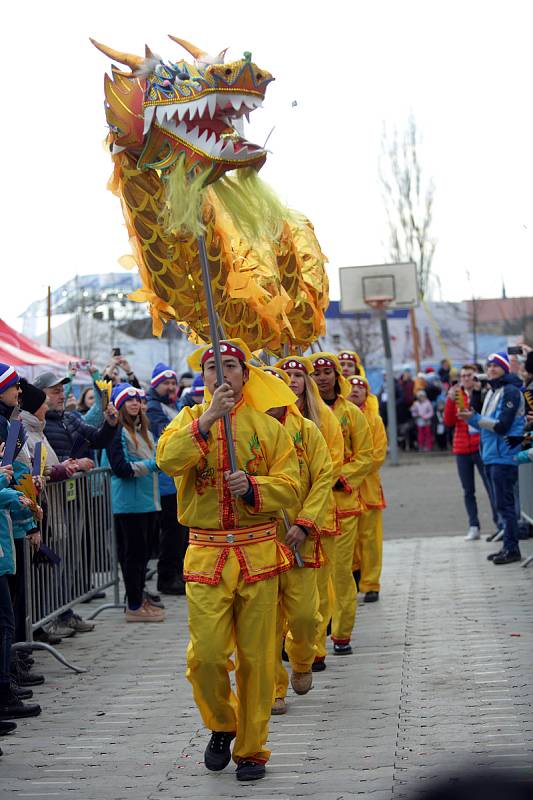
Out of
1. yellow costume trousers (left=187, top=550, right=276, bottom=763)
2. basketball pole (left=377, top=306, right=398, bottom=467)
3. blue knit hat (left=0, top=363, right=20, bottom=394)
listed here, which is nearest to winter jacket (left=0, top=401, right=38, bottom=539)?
blue knit hat (left=0, top=363, right=20, bottom=394)

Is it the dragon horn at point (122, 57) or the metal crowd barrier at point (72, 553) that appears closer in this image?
the dragon horn at point (122, 57)

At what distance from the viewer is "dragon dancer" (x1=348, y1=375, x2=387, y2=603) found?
8.77 m

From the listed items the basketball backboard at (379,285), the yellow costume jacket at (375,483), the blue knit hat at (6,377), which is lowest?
the yellow costume jacket at (375,483)

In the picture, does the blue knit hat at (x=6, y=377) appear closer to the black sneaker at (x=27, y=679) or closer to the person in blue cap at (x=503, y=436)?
the black sneaker at (x=27, y=679)

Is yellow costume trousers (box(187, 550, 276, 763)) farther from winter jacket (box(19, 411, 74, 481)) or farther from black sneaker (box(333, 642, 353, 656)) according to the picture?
winter jacket (box(19, 411, 74, 481))

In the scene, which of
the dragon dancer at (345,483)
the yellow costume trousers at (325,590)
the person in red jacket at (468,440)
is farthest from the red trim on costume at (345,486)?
the person in red jacket at (468,440)

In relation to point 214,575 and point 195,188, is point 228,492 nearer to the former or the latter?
point 214,575

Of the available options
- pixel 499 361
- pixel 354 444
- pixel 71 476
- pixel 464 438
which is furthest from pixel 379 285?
pixel 71 476

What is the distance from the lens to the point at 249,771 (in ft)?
15.5

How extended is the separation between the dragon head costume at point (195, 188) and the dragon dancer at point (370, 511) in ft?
2.76

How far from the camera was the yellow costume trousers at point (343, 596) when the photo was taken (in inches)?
289

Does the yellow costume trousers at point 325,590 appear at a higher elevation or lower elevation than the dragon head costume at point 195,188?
lower

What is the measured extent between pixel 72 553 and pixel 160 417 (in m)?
1.94

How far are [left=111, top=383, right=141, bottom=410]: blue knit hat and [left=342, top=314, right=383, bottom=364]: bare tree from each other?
33.5 metres
